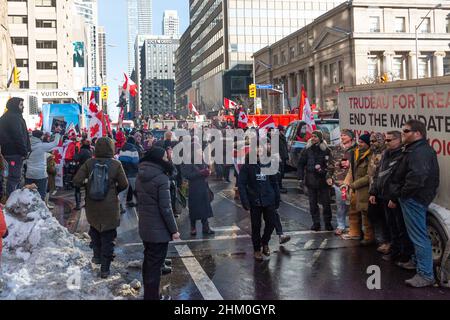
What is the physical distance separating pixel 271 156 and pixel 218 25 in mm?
97058

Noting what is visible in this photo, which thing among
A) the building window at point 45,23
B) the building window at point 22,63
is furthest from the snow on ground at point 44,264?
the building window at point 45,23

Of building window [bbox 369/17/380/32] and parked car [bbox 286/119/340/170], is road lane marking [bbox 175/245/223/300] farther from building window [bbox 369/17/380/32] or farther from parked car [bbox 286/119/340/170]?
building window [bbox 369/17/380/32]

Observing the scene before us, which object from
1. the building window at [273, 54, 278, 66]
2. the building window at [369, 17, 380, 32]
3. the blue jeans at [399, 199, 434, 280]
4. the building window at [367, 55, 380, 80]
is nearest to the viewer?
the blue jeans at [399, 199, 434, 280]

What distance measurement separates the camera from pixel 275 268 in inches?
291

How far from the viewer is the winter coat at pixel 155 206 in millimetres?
5824

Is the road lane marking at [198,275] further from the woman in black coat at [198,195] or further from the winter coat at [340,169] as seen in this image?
the winter coat at [340,169]

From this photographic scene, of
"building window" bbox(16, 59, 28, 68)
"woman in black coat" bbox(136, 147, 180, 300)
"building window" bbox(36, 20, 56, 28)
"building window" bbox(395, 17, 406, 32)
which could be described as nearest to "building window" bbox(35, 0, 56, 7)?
"building window" bbox(36, 20, 56, 28)

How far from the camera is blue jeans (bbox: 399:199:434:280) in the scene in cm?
643

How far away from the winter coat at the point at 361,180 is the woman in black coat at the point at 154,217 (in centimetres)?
385

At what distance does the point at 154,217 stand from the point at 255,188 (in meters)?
2.42

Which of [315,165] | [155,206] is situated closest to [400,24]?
[315,165]

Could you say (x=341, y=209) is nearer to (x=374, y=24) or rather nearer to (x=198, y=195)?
(x=198, y=195)

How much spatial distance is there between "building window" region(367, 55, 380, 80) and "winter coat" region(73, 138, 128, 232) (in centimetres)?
5512

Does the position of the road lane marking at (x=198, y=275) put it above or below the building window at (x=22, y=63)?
below
